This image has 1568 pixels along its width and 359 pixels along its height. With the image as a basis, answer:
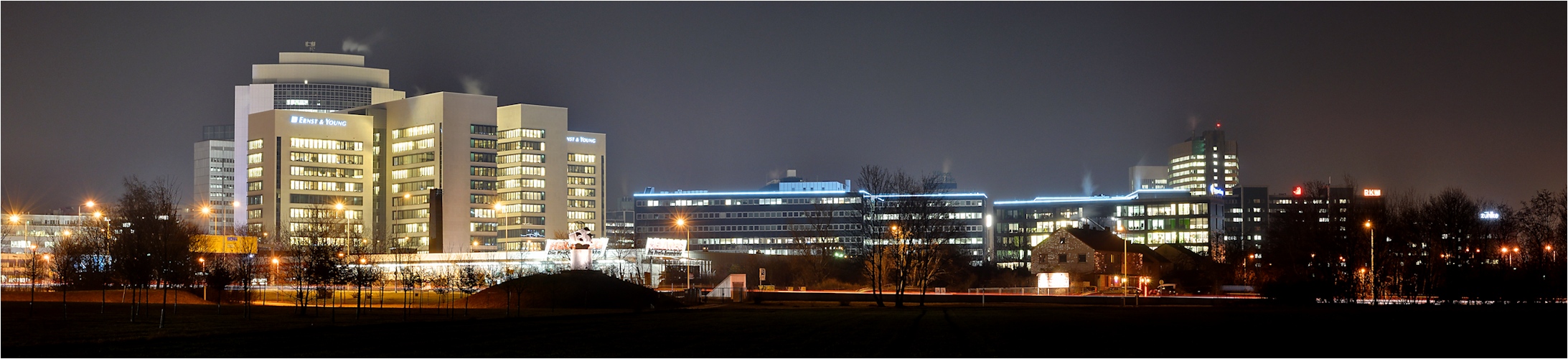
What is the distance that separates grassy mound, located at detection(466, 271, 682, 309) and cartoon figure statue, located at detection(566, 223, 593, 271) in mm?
7938

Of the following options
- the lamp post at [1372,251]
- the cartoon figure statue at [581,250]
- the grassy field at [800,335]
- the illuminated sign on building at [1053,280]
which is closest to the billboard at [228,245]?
the cartoon figure statue at [581,250]

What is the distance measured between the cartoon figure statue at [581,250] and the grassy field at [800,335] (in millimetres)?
31961

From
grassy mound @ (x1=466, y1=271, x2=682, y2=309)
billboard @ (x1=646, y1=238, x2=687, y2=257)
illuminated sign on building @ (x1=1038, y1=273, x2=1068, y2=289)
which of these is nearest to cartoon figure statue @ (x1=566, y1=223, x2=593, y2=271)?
grassy mound @ (x1=466, y1=271, x2=682, y2=309)

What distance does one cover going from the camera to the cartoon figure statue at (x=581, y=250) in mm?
93812

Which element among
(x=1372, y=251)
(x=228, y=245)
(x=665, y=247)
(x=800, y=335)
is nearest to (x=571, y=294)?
(x=800, y=335)

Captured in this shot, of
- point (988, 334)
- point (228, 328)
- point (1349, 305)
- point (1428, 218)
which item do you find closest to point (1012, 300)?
Answer: point (1349, 305)

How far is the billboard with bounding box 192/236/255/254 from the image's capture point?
13288 centimetres

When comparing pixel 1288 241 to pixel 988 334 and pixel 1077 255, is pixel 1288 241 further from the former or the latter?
pixel 988 334

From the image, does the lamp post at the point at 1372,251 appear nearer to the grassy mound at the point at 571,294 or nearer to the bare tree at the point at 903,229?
the bare tree at the point at 903,229

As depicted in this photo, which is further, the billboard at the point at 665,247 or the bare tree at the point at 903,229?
→ the billboard at the point at 665,247

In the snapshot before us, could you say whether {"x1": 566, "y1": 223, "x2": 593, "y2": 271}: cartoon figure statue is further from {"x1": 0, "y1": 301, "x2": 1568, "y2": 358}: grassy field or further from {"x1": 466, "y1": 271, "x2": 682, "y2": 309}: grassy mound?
{"x1": 0, "y1": 301, "x2": 1568, "y2": 358}: grassy field

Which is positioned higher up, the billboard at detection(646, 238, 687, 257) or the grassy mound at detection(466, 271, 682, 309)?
the billboard at detection(646, 238, 687, 257)

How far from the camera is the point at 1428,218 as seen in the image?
10019cm

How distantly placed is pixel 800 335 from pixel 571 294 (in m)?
38.8
